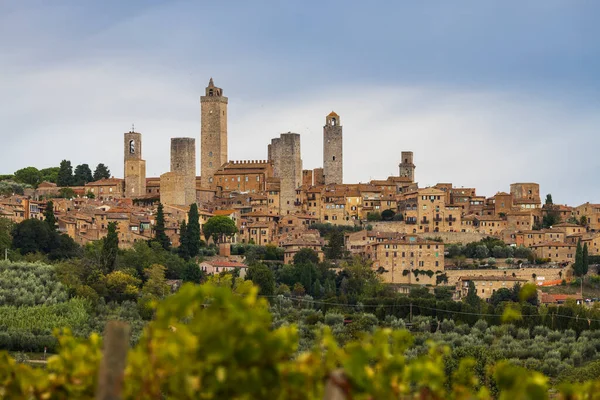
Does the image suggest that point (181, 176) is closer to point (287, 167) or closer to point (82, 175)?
point (287, 167)

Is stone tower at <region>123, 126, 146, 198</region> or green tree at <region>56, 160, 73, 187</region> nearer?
stone tower at <region>123, 126, 146, 198</region>

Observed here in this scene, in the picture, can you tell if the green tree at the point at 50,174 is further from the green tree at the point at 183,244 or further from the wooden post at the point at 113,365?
the wooden post at the point at 113,365

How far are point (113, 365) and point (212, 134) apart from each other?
7194 cm

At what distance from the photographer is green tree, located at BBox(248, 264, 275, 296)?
49.2 meters

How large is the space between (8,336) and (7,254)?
12.8m

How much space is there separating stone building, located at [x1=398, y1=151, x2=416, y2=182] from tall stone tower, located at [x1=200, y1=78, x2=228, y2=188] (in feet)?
39.4

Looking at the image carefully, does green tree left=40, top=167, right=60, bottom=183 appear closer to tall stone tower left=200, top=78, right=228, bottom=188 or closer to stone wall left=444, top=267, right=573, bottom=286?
tall stone tower left=200, top=78, right=228, bottom=188

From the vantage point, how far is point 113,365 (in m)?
6.04

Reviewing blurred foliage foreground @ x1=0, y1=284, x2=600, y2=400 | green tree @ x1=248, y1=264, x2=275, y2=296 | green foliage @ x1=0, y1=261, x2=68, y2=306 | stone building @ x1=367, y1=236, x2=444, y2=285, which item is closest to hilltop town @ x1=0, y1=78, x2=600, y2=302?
stone building @ x1=367, y1=236, x2=444, y2=285

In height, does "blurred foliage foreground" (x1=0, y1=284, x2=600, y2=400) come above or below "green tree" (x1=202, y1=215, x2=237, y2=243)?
above

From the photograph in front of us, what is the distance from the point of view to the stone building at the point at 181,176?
69.2 m

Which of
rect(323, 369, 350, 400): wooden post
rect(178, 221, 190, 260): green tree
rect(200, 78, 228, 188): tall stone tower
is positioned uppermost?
rect(200, 78, 228, 188): tall stone tower

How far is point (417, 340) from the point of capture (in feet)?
133

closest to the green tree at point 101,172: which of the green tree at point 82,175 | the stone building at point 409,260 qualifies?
the green tree at point 82,175
